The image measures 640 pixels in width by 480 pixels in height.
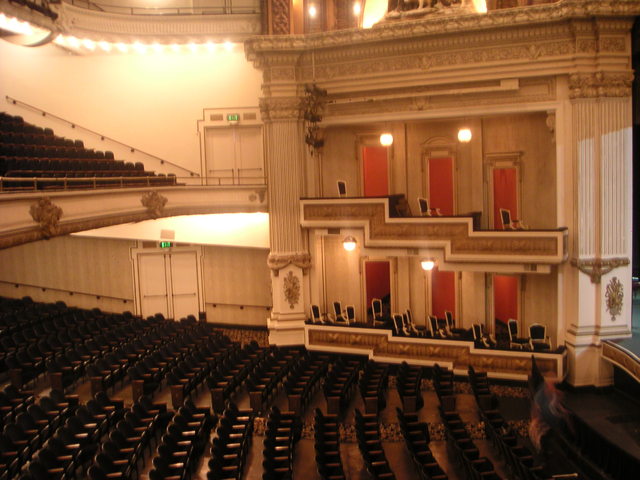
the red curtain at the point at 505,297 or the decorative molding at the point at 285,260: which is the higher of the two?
the decorative molding at the point at 285,260

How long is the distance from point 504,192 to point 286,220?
4.62 metres

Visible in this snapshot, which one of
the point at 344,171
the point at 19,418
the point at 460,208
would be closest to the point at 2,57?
Result: the point at 344,171

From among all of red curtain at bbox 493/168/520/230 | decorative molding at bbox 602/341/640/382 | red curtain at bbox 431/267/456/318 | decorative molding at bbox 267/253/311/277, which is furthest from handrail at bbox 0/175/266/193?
decorative molding at bbox 602/341/640/382

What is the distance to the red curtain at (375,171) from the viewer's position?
45.4 feet

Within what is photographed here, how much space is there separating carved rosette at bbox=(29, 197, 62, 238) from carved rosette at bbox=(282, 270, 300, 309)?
4908mm

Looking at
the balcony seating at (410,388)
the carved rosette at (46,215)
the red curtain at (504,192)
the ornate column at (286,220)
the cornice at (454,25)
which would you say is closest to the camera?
the carved rosette at (46,215)

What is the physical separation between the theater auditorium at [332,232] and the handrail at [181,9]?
0.42ft

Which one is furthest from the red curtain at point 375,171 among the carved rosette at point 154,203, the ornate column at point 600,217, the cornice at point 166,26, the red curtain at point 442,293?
the carved rosette at point 154,203

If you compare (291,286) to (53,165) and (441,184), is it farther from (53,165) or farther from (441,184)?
(53,165)

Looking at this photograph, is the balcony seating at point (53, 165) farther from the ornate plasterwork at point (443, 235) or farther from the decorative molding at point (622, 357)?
the decorative molding at point (622, 357)

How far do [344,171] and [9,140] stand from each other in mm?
6786

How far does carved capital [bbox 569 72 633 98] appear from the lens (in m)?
10.7

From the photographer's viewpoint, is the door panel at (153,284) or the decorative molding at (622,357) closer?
the decorative molding at (622,357)

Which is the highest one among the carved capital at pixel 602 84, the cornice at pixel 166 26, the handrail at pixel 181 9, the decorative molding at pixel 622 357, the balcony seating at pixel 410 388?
the handrail at pixel 181 9
